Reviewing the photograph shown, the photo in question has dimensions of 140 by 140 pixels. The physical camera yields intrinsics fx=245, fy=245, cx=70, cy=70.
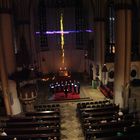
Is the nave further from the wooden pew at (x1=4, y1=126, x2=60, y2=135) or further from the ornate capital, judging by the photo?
the ornate capital

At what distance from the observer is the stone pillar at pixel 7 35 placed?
61.4 ft

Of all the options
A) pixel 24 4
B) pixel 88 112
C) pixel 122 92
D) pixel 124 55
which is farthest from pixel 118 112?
pixel 24 4

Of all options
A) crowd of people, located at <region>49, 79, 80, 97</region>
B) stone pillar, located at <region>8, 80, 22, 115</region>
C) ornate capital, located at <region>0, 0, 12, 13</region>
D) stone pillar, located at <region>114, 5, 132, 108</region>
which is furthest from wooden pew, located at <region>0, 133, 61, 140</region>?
crowd of people, located at <region>49, 79, 80, 97</region>

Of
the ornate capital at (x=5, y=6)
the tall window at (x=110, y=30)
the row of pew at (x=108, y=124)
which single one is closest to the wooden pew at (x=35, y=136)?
the row of pew at (x=108, y=124)

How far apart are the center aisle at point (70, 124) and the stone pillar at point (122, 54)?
4.33m

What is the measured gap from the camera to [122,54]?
20.8 metres

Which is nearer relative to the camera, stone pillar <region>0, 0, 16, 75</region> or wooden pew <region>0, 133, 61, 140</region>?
wooden pew <region>0, 133, 61, 140</region>

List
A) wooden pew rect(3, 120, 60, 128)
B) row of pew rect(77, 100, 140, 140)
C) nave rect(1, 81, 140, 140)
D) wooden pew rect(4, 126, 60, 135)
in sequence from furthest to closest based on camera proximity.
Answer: wooden pew rect(3, 120, 60, 128)
wooden pew rect(4, 126, 60, 135)
nave rect(1, 81, 140, 140)
row of pew rect(77, 100, 140, 140)

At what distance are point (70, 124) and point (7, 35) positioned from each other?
27.6 ft

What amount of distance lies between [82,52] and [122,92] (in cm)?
1721

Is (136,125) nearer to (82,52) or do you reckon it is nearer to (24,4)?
(24,4)

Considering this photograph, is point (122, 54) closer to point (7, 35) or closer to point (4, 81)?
point (7, 35)

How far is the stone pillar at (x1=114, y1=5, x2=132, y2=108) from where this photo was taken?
797 inches

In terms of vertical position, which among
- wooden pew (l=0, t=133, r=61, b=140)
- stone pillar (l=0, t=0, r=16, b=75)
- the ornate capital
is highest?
the ornate capital
